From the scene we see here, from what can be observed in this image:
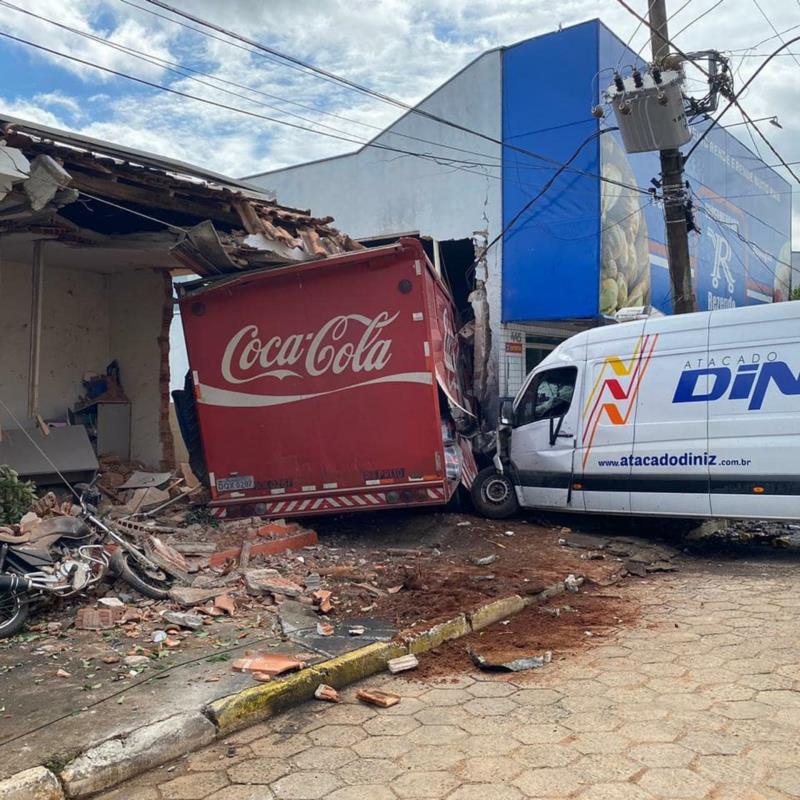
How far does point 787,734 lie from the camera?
373cm

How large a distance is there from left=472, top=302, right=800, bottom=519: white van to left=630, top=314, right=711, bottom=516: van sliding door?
0.01 m

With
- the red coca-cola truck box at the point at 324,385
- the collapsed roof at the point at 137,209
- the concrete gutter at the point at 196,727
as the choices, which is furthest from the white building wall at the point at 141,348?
the concrete gutter at the point at 196,727

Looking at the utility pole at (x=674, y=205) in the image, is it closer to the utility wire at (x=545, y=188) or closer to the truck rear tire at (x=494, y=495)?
the utility wire at (x=545, y=188)

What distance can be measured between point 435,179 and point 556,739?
14.6 m

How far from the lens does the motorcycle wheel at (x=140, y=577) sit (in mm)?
5984

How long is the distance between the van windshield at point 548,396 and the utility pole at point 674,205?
3001 millimetres

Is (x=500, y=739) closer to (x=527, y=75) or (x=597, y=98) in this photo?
(x=597, y=98)

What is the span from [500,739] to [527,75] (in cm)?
1425

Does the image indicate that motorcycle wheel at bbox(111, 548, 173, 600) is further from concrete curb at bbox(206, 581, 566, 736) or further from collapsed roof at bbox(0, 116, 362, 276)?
collapsed roof at bbox(0, 116, 362, 276)

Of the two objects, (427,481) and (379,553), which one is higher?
(427,481)

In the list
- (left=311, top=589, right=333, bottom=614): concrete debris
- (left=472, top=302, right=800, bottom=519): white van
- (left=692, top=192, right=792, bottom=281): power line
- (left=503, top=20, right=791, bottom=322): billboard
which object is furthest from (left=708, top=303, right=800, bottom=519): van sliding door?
(left=692, top=192, right=792, bottom=281): power line

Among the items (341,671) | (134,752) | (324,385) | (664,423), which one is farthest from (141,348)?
(134,752)

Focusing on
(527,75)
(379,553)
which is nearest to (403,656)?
(379,553)

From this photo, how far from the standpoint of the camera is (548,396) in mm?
9531
